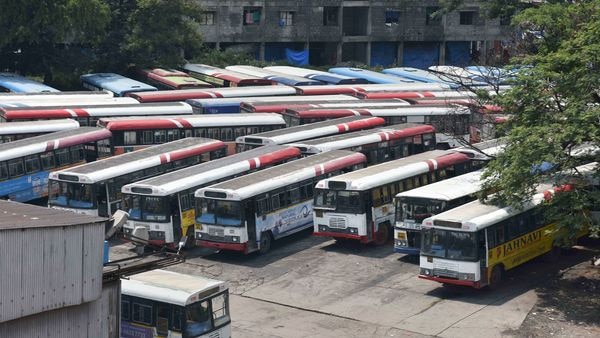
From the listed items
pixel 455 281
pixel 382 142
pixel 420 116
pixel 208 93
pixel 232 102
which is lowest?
pixel 455 281

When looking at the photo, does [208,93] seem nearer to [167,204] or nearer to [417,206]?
[167,204]

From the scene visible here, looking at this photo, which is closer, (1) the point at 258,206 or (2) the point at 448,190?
(2) the point at 448,190

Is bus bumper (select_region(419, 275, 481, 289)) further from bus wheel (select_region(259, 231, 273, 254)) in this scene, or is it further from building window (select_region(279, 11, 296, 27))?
building window (select_region(279, 11, 296, 27))

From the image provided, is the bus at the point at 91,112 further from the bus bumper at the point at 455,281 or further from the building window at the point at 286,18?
the building window at the point at 286,18

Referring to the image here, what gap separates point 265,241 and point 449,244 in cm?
644

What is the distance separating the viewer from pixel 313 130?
38.2 m

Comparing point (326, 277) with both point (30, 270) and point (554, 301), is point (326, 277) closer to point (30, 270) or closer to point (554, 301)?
point (554, 301)

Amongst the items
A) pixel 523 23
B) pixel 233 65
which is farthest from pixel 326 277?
pixel 233 65

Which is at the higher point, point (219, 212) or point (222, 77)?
point (222, 77)

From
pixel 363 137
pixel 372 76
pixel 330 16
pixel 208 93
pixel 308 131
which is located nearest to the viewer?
pixel 363 137

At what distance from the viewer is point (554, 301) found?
26500 mm

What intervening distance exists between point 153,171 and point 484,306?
1180 cm

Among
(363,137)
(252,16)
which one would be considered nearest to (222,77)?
(252,16)

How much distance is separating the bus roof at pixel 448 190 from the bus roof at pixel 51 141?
443 inches
